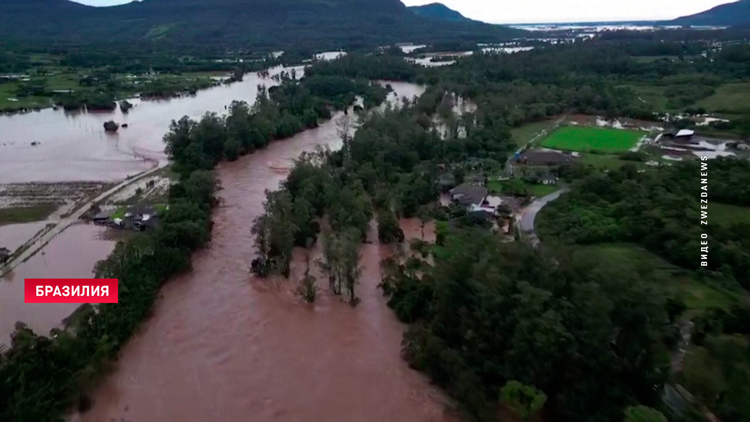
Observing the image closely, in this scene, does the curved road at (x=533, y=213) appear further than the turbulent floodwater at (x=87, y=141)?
No

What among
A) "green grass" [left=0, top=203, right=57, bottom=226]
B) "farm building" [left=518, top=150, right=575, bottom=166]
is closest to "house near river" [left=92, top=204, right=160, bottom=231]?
"green grass" [left=0, top=203, right=57, bottom=226]

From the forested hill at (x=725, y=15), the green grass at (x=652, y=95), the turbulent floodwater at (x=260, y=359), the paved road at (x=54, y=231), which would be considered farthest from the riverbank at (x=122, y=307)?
the forested hill at (x=725, y=15)

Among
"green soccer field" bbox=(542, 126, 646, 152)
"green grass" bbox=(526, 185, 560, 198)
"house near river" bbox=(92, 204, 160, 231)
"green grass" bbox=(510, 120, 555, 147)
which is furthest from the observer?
"green grass" bbox=(510, 120, 555, 147)

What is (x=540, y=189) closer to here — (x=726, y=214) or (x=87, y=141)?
(x=726, y=214)

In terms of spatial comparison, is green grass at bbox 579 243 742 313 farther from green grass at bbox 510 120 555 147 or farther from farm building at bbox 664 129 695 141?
farm building at bbox 664 129 695 141

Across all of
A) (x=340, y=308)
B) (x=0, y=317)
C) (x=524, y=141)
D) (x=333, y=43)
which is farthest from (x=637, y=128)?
(x=333, y=43)

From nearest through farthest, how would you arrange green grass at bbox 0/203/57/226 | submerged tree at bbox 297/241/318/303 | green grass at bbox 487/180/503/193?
1. submerged tree at bbox 297/241/318/303
2. green grass at bbox 0/203/57/226
3. green grass at bbox 487/180/503/193

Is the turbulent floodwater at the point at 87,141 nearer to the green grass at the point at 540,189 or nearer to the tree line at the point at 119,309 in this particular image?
the tree line at the point at 119,309
